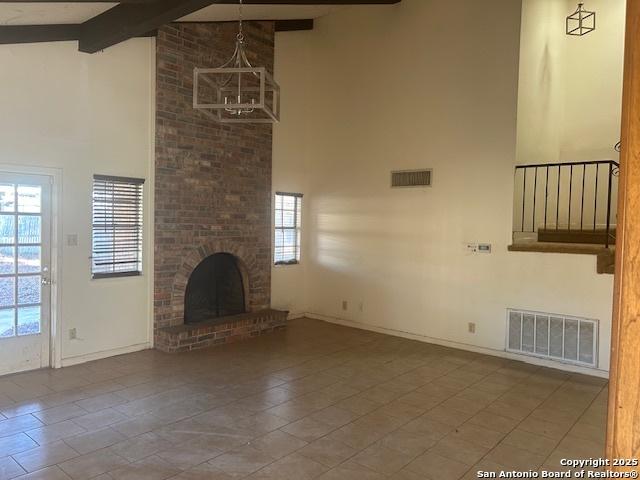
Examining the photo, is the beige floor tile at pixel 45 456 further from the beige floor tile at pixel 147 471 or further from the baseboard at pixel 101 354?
the baseboard at pixel 101 354

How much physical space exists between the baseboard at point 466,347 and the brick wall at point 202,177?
122 centimetres

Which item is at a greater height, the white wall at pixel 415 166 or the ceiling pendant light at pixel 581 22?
the ceiling pendant light at pixel 581 22

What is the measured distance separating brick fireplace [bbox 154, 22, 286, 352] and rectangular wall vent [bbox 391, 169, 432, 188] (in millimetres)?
1868

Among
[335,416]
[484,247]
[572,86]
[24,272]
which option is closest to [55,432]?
[24,272]

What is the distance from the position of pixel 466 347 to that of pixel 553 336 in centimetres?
103

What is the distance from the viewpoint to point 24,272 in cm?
451

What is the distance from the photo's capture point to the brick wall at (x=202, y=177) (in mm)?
5469

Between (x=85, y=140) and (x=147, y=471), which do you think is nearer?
(x=147, y=471)

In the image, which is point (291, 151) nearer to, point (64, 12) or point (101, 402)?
point (64, 12)

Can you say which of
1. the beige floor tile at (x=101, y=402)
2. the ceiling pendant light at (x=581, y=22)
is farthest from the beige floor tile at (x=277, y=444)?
the ceiling pendant light at (x=581, y=22)

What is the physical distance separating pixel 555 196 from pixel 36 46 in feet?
21.4

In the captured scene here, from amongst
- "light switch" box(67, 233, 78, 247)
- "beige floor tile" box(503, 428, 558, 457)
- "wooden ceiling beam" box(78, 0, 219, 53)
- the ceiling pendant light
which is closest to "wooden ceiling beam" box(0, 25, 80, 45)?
"wooden ceiling beam" box(78, 0, 219, 53)

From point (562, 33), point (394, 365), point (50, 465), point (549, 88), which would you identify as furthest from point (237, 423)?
point (562, 33)

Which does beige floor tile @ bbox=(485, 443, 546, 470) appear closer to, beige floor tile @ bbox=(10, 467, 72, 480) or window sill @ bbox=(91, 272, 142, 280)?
beige floor tile @ bbox=(10, 467, 72, 480)
